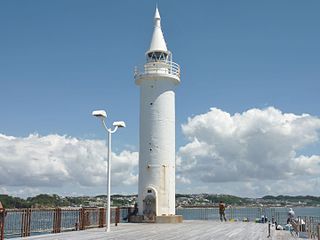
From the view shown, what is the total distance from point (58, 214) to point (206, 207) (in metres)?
17.0

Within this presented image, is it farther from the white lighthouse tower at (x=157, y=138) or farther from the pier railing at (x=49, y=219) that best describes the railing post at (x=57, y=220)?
the white lighthouse tower at (x=157, y=138)

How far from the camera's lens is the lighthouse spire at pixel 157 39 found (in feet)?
95.8

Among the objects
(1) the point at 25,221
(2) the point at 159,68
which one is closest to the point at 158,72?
(2) the point at 159,68

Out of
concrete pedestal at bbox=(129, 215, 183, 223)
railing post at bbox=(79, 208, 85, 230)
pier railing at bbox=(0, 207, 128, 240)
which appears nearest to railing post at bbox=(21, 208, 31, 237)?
pier railing at bbox=(0, 207, 128, 240)

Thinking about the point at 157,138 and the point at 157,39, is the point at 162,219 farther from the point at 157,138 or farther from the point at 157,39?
the point at 157,39

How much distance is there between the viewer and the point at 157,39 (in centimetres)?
2962

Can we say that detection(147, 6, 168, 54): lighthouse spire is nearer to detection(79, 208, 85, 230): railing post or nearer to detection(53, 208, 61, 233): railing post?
detection(79, 208, 85, 230): railing post

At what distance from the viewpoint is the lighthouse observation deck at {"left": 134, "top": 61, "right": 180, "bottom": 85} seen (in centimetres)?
2822

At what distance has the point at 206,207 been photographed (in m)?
34.1

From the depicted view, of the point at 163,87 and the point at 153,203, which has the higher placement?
the point at 163,87

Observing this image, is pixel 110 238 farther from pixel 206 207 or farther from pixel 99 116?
pixel 206 207

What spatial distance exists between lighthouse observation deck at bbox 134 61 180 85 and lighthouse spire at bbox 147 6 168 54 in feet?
2.99

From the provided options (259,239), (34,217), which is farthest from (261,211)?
(34,217)

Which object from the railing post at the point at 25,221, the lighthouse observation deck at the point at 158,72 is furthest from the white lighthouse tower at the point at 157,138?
the railing post at the point at 25,221
